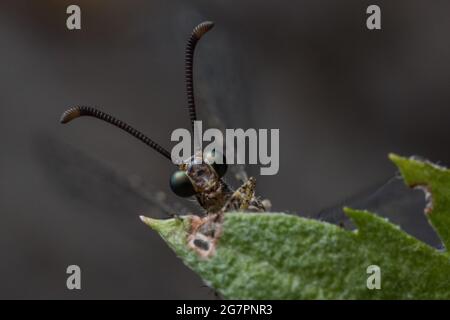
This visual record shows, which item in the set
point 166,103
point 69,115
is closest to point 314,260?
point 69,115

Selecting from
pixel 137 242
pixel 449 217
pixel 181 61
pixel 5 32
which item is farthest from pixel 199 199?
pixel 5 32

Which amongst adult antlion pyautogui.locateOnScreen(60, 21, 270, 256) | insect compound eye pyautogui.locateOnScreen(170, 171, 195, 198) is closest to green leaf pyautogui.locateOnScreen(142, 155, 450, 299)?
adult antlion pyautogui.locateOnScreen(60, 21, 270, 256)

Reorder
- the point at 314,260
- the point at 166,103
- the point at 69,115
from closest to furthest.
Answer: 1. the point at 314,260
2. the point at 69,115
3. the point at 166,103

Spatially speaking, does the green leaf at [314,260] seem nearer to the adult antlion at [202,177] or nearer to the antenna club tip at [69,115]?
the adult antlion at [202,177]

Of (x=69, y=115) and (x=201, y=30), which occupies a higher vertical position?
(x=201, y=30)

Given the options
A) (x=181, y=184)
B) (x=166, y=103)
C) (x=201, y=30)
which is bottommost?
(x=181, y=184)

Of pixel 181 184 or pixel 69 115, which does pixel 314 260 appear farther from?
pixel 69 115
